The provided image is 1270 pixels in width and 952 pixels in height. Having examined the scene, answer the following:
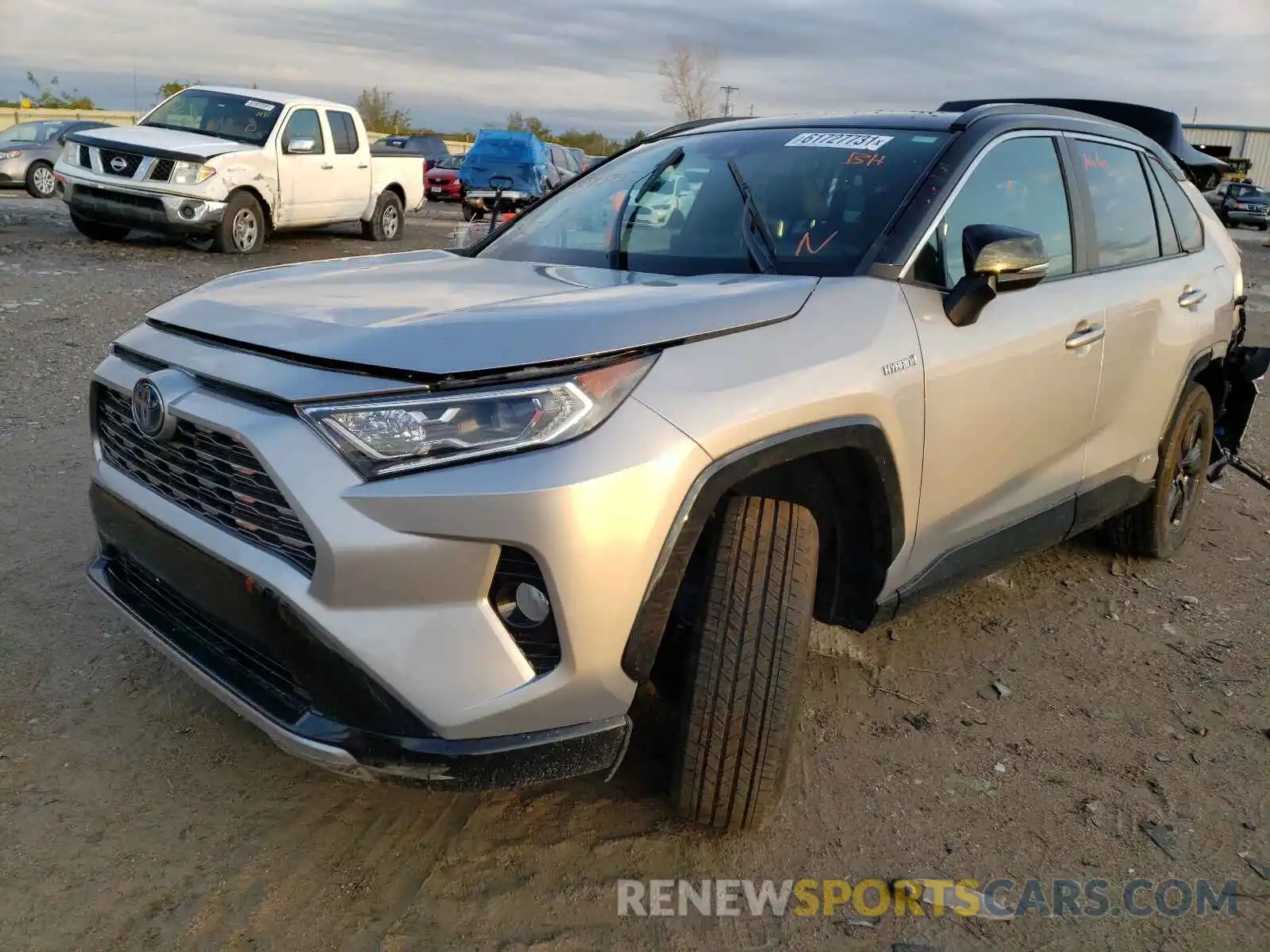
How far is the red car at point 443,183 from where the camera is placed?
998 inches

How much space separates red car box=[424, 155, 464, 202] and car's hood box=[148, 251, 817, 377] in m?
23.5

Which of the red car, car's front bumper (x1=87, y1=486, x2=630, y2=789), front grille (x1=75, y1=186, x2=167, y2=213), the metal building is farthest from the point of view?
the metal building

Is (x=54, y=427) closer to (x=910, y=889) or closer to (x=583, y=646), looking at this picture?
(x=583, y=646)

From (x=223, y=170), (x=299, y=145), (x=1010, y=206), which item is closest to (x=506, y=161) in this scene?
(x=299, y=145)

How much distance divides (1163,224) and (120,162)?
10633mm

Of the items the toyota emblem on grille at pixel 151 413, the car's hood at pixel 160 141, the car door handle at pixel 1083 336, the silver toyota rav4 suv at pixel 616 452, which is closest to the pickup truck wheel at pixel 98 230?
the car's hood at pixel 160 141

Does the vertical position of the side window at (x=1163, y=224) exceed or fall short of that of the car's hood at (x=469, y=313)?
it exceeds it

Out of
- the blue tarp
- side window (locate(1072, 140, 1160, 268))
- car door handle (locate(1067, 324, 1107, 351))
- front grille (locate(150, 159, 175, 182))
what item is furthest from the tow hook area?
the blue tarp

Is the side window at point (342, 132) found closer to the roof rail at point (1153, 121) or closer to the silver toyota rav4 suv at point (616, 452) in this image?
the roof rail at point (1153, 121)

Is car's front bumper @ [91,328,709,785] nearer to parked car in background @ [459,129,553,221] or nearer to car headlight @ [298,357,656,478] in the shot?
car headlight @ [298,357,656,478]

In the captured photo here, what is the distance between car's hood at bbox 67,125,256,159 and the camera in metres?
11.1

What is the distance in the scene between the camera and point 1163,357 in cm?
387

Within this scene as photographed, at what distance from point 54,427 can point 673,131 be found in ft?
12.0

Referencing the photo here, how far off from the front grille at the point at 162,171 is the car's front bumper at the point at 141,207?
5.9 inches
